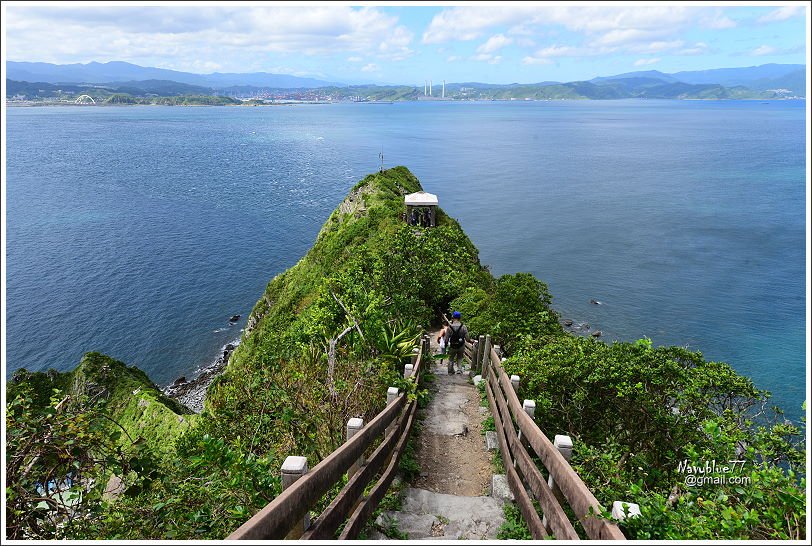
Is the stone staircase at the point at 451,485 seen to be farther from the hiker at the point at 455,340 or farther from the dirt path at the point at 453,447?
the hiker at the point at 455,340

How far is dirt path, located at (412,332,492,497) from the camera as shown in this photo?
21.2 feet

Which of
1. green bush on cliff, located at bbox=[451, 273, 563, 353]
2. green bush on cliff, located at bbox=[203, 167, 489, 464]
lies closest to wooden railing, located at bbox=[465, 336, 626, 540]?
green bush on cliff, located at bbox=[203, 167, 489, 464]

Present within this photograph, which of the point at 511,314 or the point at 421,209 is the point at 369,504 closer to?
the point at 511,314

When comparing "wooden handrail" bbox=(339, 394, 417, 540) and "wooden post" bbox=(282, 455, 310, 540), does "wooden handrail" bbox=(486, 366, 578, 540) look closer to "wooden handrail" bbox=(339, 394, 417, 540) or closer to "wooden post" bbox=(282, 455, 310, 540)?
"wooden handrail" bbox=(339, 394, 417, 540)

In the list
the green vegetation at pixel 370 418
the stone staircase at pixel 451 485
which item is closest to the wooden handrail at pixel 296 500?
the green vegetation at pixel 370 418

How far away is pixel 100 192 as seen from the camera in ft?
233

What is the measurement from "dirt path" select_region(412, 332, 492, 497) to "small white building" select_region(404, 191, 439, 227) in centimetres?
2125

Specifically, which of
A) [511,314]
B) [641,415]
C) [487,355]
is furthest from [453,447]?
[511,314]

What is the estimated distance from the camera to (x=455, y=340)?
11055 millimetres

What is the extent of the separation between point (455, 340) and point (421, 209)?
20765 mm

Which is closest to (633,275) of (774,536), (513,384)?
(513,384)

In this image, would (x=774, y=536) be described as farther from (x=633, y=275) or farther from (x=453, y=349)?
(x=633, y=275)

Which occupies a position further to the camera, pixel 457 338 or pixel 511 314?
pixel 511 314

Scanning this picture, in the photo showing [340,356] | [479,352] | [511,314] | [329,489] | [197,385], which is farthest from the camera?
[197,385]
